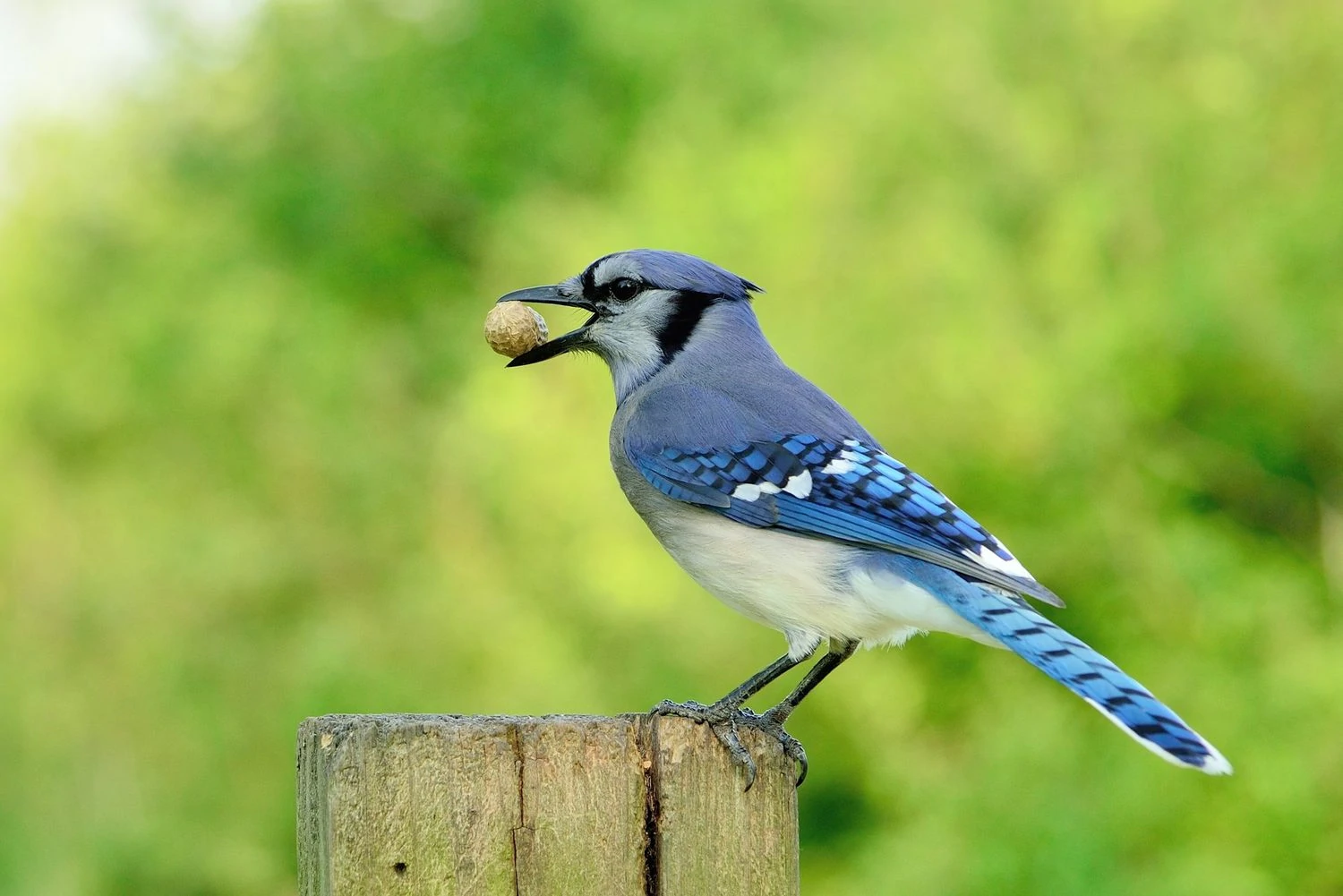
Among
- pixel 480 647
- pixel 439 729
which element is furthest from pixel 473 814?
pixel 480 647

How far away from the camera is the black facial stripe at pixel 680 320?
2.91 m

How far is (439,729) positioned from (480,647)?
4891 millimetres

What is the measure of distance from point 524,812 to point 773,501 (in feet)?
3.41

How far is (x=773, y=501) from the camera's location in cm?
248

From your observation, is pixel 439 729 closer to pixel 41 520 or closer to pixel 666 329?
pixel 666 329

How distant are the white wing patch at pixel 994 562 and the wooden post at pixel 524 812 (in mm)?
779

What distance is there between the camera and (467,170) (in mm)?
9398

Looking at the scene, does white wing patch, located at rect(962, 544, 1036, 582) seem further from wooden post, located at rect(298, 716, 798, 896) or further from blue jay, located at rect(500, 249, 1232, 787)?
wooden post, located at rect(298, 716, 798, 896)

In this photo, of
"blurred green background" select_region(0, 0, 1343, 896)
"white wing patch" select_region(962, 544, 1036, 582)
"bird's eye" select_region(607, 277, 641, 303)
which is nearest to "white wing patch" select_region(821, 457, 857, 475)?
"white wing patch" select_region(962, 544, 1036, 582)

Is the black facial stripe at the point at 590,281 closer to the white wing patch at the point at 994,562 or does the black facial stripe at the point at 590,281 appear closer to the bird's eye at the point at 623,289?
the bird's eye at the point at 623,289

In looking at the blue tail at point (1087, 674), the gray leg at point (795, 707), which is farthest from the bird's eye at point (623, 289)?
the blue tail at point (1087, 674)

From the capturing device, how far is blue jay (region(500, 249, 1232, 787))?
2234mm

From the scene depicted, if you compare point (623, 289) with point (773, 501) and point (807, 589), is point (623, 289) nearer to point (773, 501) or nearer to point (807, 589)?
point (773, 501)

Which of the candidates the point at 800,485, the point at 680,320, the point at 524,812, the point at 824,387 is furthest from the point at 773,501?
the point at 824,387
